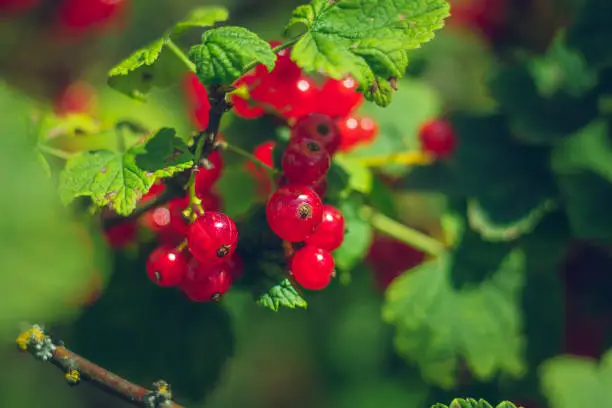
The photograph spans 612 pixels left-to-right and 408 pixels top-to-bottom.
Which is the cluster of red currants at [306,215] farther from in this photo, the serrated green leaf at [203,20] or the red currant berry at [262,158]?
the serrated green leaf at [203,20]

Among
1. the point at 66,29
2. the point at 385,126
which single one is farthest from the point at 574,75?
the point at 66,29

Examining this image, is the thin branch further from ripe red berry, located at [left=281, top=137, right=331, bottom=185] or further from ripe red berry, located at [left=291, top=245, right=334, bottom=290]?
ripe red berry, located at [left=281, top=137, right=331, bottom=185]

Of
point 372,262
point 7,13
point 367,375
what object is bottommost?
point 367,375

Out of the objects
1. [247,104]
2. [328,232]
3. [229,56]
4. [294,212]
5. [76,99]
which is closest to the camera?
[229,56]

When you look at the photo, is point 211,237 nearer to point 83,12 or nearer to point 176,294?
point 176,294

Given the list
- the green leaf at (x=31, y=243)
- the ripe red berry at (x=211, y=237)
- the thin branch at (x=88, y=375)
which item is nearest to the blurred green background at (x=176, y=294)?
the green leaf at (x=31, y=243)

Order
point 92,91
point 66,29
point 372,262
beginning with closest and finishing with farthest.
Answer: point 372,262 → point 92,91 → point 66,29

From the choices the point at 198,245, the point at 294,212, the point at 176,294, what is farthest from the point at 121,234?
the point at 294,212

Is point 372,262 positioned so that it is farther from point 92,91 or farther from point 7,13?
point 7,13
